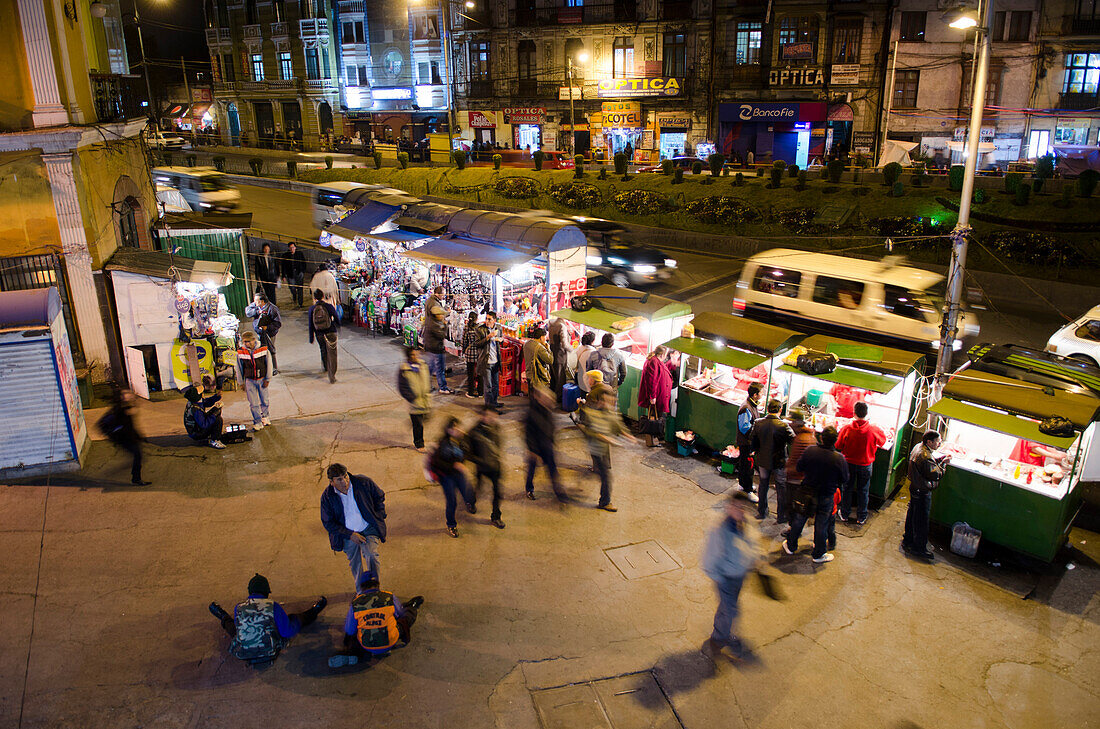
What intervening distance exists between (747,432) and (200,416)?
7849mm

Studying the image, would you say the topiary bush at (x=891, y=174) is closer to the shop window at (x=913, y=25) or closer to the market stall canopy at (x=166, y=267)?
the shop window at (x=913, y=25)

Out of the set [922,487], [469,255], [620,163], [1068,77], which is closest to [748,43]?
[620,163]

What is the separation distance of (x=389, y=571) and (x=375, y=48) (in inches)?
2298

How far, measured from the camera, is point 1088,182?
2459 cm

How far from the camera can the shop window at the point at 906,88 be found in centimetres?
3812

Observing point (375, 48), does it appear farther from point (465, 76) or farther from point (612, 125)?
point (612, 125)

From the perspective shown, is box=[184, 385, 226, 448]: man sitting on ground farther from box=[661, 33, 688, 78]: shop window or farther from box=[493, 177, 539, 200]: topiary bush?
box=[661, 33, 688, 78]: shop window

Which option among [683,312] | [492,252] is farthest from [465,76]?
[683,312]

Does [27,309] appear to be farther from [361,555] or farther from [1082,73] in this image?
[1082,73]

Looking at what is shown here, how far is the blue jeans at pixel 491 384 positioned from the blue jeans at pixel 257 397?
3.64m

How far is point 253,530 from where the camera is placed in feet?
29.1

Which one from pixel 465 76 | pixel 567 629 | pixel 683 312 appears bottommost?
pixel 567 629

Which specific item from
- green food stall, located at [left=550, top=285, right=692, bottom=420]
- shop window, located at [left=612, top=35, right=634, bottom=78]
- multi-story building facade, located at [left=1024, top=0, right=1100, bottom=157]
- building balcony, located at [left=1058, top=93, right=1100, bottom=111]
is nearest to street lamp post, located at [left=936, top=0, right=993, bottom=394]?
green food stall, located at [left=550, top=285, right=692, bottom=420]

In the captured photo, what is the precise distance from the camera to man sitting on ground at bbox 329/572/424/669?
648cm
